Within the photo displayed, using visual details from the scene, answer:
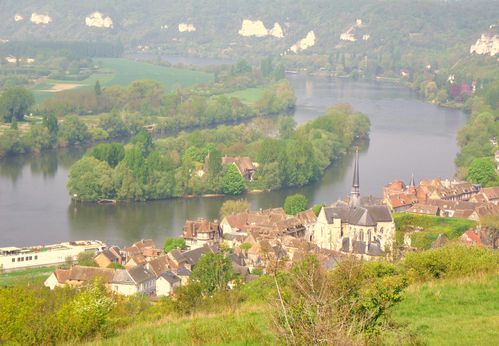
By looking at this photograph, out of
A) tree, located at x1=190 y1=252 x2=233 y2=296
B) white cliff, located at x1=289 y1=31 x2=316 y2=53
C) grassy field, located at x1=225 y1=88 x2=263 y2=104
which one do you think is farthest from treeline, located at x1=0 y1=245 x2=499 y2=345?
white cliff, located at x1=289 y1=31 x2=316 y2=53

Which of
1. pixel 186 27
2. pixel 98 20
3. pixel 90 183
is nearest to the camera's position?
pixel 90 183

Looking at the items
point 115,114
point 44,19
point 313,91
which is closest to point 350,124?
point 115,114

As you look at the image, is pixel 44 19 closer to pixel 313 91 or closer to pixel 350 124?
pixel 313 91

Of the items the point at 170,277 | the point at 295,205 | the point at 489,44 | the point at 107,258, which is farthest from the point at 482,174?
the point at 489,44

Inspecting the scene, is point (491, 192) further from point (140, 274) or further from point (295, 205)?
point (140, 274)

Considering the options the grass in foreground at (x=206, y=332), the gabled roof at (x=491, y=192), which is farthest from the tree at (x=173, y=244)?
the grass in foreground at (x=206, y=332)

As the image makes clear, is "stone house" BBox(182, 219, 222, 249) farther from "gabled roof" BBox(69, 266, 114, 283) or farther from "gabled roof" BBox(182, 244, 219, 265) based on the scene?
"gabled roof" BBox(69, 266, 114, 283)
